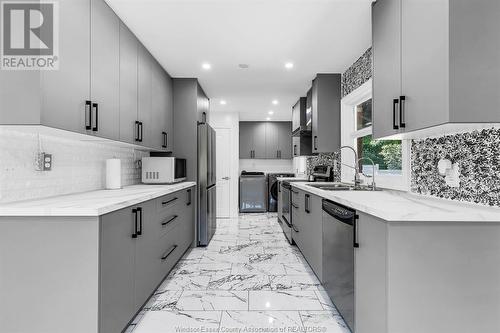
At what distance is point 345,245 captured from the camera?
1790 millimetres

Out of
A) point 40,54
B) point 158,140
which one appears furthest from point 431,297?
point 158,140

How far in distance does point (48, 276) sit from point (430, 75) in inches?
86.2

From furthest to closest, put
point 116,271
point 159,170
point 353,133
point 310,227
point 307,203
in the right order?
1. point 353,133
2. point 159,170
3. point 307,203
4. point 310,227
5. point 116,271

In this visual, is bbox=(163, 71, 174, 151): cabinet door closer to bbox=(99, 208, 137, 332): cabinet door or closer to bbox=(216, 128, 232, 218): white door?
bbox=(99, 208, 137, 332): cabinet door

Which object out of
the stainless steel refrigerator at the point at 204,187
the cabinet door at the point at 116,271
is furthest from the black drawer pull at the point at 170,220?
the stainless steel refrigerator at the point at 204,187

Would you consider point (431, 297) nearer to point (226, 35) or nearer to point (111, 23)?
point (226, 35)

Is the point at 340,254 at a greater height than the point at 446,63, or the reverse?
the point at 446,63

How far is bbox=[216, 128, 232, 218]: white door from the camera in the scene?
6152mm

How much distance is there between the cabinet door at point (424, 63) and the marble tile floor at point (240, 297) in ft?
4.79

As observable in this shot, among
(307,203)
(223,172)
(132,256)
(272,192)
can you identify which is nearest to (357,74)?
(307,203)

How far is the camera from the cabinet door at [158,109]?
3148mm

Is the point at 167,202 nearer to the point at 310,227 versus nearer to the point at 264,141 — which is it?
the point at 310,227

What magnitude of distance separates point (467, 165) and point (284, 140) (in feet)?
18.6

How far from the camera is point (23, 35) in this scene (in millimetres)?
1439
